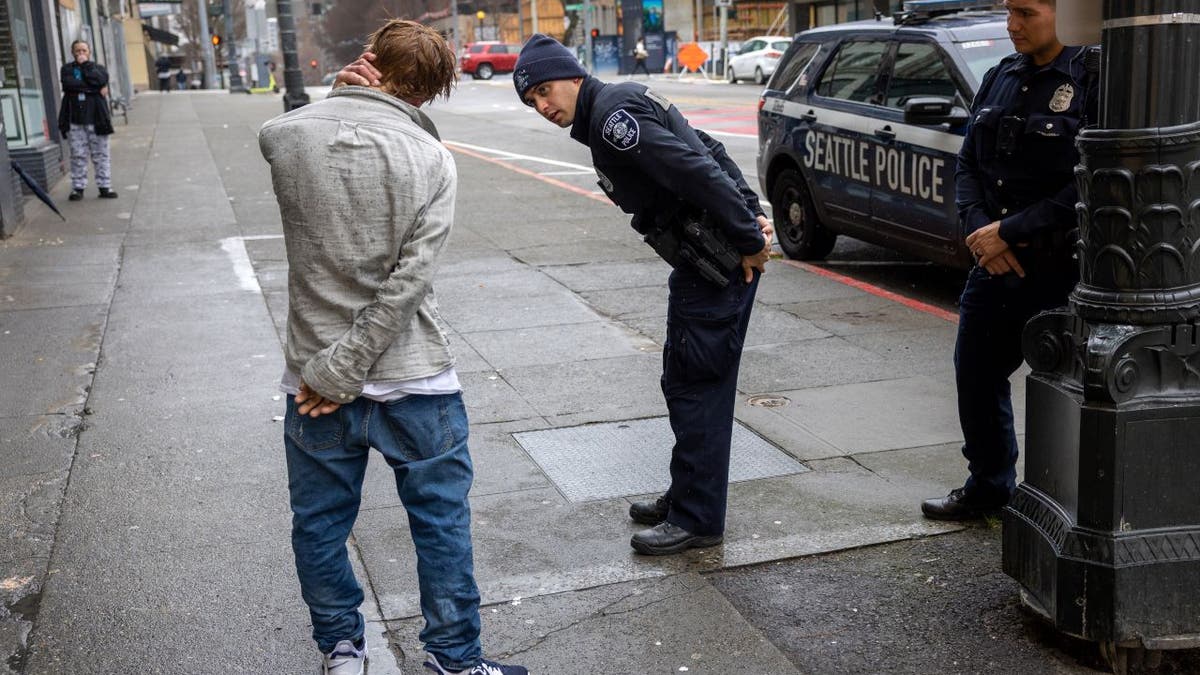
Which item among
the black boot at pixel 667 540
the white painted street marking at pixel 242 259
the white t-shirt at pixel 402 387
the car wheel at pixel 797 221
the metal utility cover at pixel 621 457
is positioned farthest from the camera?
the car wheel at pixel 797 221

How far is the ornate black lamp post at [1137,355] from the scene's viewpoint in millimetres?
3328

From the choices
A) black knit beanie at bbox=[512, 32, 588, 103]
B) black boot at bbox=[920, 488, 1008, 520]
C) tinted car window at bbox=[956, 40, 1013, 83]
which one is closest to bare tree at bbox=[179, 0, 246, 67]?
tinted car window at bbox=[956, 40, 1013, 83]

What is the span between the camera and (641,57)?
57031 millimetres

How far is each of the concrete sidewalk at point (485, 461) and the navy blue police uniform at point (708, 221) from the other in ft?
1.06

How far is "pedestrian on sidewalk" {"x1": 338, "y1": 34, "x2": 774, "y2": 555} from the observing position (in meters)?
4.10

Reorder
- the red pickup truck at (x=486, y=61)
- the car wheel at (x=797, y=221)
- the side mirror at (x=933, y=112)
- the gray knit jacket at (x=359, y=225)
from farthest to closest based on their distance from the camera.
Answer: the red pickup truck at (x=486, y=61) < the car wheel at (x=797, y=221) < the side mirror at (x=933, y=112) < the gray knit jacket at (x=359, y=225)

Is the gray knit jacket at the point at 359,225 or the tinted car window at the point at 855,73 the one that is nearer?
the gray knit jacket at the point at 359,225

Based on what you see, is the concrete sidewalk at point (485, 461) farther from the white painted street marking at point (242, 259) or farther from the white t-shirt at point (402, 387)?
the white t-shirt at point (402, 387)

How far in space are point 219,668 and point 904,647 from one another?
6.67ft

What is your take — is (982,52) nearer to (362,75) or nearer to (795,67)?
(795,67)

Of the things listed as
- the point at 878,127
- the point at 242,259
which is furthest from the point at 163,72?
the point at 878,127

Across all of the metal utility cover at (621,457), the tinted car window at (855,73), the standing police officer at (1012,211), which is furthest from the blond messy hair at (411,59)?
the tinted car window at (855,73)

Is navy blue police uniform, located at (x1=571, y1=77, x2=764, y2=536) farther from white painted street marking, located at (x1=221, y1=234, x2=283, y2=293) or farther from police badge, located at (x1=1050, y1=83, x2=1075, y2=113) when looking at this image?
white painted street marking, located at (x1=221, y1=234, x2=283, y2=293)

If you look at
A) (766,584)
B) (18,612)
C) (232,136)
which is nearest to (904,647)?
(766,584)
